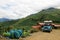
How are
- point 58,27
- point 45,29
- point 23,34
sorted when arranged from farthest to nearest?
point 58,27, point 45,29, point 23,34

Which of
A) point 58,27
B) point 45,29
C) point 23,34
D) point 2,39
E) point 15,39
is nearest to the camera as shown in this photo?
point 2,39

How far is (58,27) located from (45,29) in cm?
678

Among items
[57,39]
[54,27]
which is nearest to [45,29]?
[54,27]

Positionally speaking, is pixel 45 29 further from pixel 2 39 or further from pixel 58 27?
pixel 2 39

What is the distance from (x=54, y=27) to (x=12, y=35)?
16.4m

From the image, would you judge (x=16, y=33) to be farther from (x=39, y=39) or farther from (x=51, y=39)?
(x=51, y=39)

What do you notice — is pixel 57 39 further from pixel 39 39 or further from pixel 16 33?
pixel 16 33

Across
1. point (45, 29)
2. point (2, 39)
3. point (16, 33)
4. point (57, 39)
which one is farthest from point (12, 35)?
point (45, 29)

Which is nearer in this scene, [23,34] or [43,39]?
[43,39]

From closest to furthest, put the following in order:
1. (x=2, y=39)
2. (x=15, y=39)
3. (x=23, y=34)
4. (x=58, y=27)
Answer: (x=2, y=39), (x=15, y=39), (x=23, y=34), (x=58, y=27)

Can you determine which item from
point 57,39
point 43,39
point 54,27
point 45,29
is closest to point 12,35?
point 43,39

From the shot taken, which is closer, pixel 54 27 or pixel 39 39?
pixel 39 39

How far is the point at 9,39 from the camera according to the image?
1912 centimetres

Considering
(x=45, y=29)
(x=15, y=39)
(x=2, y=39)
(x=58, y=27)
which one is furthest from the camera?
(x=58, y=27)
